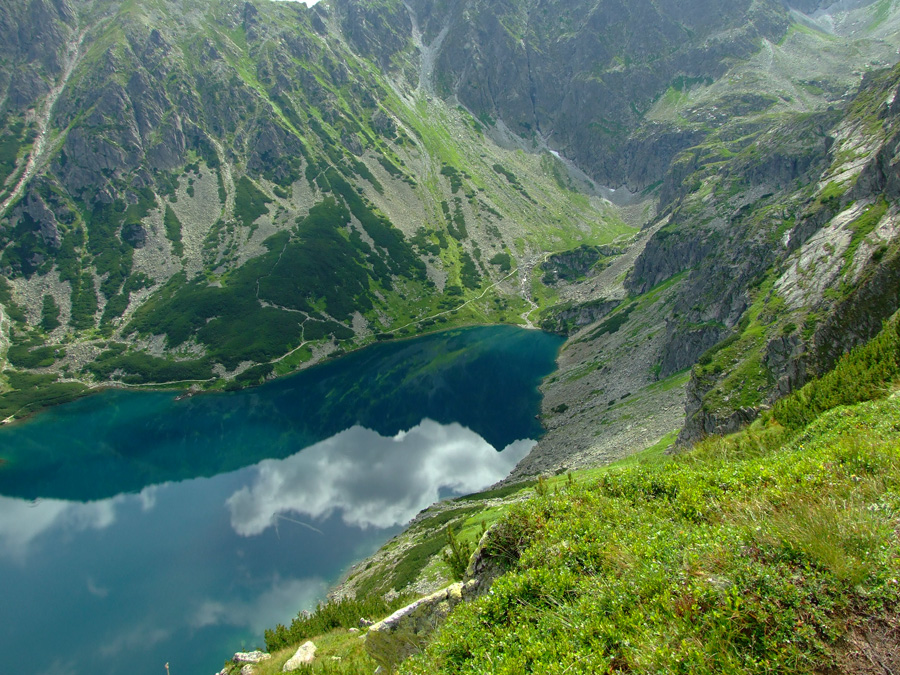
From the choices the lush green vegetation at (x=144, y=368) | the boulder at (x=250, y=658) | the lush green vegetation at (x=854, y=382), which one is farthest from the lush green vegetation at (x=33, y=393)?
the lush green vegetation at (x=854, y=382)

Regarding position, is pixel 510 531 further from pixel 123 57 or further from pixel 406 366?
pixel 123 57

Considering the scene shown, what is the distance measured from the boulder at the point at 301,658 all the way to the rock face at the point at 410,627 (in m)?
4.37

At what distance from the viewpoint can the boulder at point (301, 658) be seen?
16444 mm

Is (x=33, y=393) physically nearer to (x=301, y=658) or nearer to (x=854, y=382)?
(x=301, y=658)

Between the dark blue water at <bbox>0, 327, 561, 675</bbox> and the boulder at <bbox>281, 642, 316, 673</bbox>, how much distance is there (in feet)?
92.8

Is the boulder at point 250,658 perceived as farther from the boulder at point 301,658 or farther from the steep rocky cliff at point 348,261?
the steep rocky cliff at point 348,261

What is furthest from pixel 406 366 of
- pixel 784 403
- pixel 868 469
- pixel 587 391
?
pixel 868 469

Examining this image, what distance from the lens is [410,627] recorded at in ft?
44.9

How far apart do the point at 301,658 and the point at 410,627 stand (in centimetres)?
701

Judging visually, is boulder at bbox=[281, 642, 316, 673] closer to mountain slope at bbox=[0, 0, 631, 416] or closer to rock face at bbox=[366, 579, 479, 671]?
rock face at bbox=[366, 579, 479, 671]

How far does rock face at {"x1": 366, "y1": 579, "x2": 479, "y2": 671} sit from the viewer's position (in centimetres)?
1300

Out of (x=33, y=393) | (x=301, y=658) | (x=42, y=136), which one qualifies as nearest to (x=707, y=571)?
(x=301, y=658)

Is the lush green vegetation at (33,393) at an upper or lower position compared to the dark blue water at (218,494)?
upper

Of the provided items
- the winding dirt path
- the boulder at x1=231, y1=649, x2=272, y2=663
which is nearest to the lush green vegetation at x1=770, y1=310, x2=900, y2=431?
the boulder at x1=231, y1=649, x2=272, y2=663
